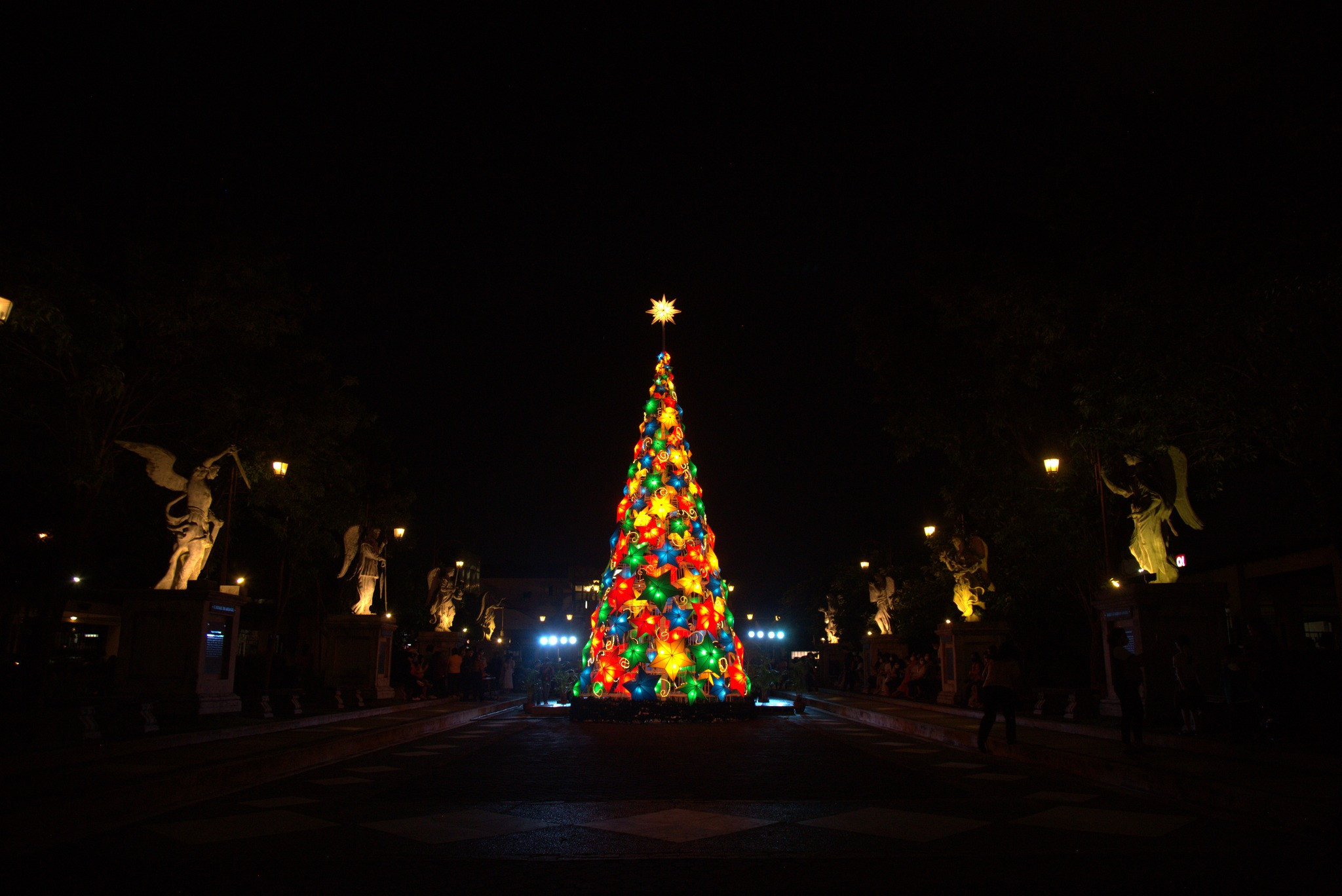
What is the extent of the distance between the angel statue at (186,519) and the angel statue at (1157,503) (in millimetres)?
15981

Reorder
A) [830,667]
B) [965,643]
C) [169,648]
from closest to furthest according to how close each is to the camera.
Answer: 1. [169,648]
2. [965,643]
3. [830,667]

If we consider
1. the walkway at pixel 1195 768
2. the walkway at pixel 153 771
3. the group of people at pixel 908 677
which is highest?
the group of people at pixel 908 677

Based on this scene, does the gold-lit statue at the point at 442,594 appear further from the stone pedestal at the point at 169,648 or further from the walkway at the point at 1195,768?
the walkway at the point at 1195,768

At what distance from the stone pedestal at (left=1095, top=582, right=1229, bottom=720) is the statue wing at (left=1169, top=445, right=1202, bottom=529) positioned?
3.57 feet

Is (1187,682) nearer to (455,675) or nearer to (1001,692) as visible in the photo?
(1001,692)

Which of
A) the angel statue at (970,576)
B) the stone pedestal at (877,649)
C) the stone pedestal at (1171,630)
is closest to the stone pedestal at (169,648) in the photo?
the stone pedestal at (1171,630)

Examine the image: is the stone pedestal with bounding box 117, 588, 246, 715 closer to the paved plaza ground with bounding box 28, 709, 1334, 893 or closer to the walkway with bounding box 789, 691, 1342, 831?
the paved plaza ground with bounding box 28, 709, 1334, 893

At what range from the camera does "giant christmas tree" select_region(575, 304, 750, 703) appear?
18.0 metres

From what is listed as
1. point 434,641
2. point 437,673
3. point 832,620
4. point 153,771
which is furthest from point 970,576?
point 832,620

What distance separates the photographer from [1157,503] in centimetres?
1374

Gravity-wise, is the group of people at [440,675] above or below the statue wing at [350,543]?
below

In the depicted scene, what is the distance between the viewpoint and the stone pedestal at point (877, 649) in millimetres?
30797

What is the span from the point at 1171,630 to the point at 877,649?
19197 mm

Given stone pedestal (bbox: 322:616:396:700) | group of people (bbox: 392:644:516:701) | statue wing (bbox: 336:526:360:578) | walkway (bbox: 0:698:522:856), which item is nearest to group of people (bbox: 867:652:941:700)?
group of people (bbox: 392:644:516:701)
